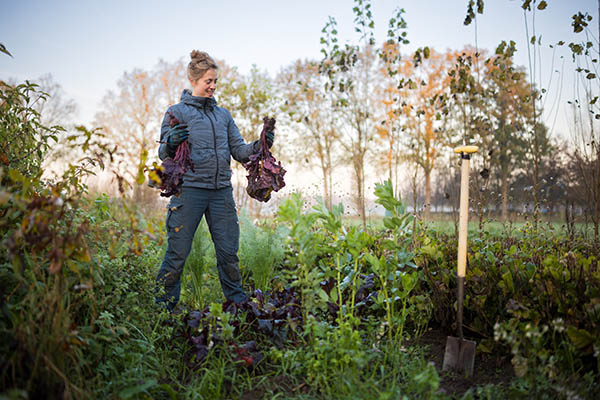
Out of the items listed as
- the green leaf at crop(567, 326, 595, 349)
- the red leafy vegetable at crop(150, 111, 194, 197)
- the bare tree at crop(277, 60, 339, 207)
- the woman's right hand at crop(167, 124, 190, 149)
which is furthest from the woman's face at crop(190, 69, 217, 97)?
the bare tree at crop(277, 60, 339, 207)

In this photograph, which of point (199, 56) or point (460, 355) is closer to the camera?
point (460, 355)

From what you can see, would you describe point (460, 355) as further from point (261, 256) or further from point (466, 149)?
point (261, 256)

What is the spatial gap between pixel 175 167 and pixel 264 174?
70cm

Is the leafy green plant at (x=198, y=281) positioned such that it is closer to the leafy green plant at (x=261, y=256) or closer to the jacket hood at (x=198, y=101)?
the leafy green plant at (x=261, y=256)

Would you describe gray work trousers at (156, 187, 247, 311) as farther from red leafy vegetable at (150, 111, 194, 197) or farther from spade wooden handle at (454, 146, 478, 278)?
spade wooden handle at (454, 146, 478, 278)

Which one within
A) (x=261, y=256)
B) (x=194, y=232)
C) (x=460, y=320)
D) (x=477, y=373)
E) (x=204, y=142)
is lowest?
(x=477, y=373)

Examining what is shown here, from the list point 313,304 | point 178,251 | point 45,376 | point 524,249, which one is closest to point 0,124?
point 178,251

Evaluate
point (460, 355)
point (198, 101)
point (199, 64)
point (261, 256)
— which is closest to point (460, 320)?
point (460, 355)

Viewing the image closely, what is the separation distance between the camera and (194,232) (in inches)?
120

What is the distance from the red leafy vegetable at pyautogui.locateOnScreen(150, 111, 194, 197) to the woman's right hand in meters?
0.09

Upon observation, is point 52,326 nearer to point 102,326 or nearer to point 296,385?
point 102,326

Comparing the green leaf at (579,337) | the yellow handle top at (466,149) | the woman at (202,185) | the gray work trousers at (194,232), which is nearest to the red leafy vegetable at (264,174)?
the woman at (202,185)

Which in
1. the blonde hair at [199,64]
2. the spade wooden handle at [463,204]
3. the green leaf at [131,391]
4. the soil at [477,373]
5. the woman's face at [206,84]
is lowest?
the soil at [477,373]

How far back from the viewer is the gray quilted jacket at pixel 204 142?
2967mm
